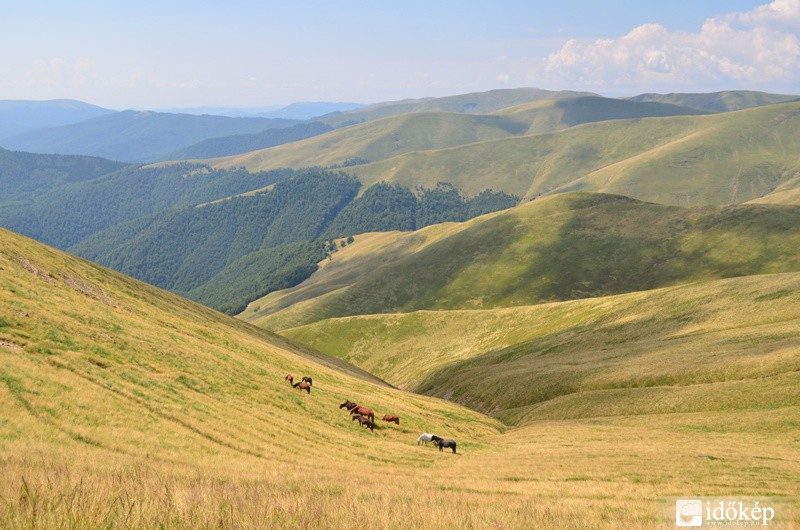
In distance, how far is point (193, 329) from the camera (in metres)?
48.9

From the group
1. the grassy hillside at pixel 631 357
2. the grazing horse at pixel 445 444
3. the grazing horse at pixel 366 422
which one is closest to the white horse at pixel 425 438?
the grazing horse at pixel 445 444

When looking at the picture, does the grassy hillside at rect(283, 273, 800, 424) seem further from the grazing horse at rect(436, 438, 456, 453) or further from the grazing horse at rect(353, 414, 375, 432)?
the grazing horse at rect(353, 414, 375, 432)

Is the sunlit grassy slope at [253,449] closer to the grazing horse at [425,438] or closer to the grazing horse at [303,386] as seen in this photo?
the grazing horse at [425,438]

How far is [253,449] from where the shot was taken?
25188 millimetres

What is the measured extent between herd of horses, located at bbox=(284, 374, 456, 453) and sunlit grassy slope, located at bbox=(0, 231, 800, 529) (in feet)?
3.48

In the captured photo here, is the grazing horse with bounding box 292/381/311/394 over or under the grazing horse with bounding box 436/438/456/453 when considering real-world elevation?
over

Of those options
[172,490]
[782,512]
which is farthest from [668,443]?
[172,490]

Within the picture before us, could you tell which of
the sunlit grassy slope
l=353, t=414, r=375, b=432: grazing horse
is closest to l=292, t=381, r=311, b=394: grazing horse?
the sunlit grassy slope

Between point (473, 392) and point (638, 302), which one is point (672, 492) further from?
point (638, 302)

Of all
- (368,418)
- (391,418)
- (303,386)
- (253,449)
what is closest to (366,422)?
(368,418)

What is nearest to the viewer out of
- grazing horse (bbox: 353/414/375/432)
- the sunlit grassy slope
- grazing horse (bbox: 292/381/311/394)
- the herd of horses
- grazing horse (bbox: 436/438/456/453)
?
the sunlit grassy slope

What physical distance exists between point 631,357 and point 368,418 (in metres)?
46.4

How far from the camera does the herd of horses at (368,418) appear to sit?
3650 cm

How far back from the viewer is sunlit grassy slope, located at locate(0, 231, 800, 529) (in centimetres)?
956
